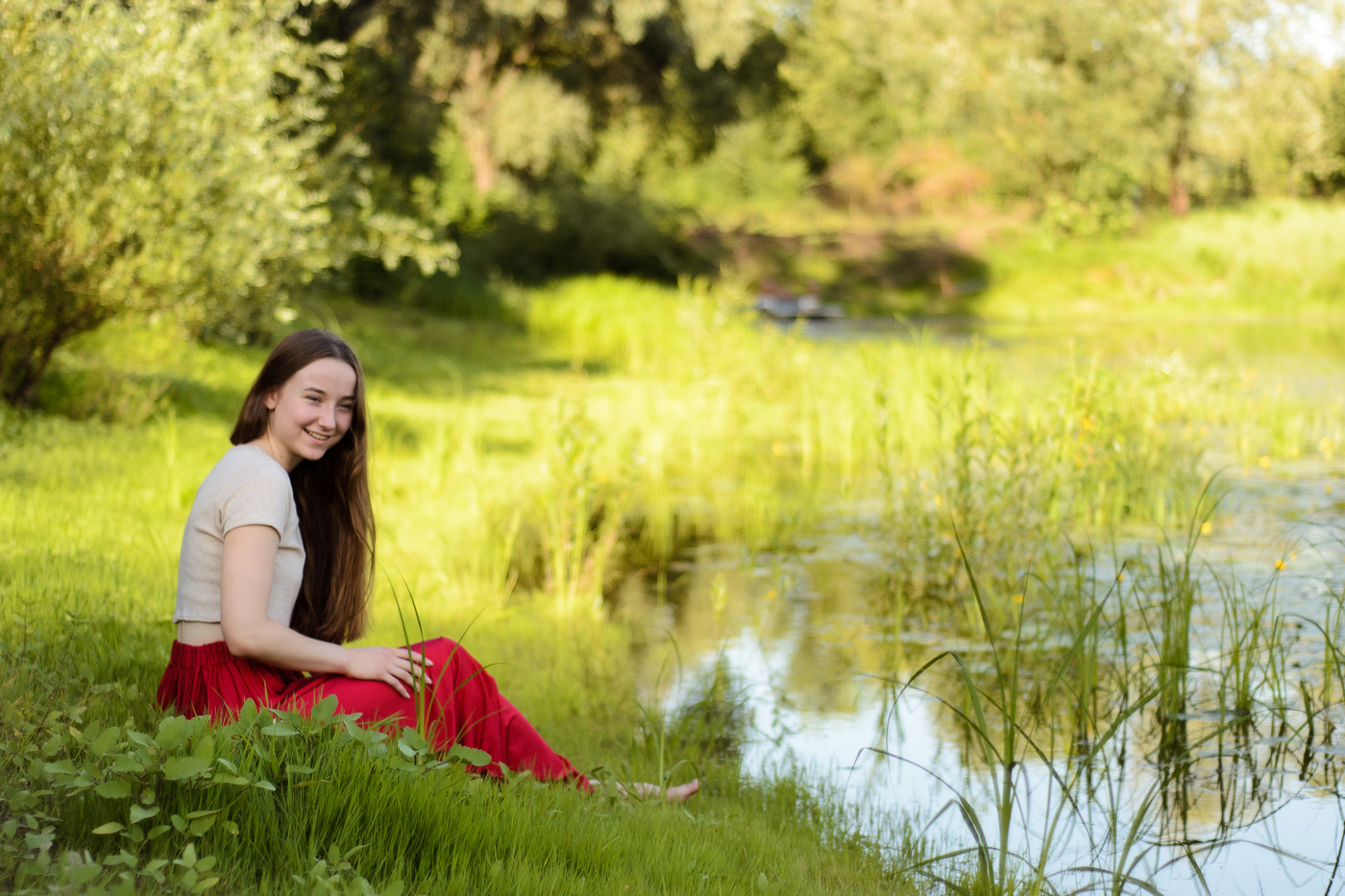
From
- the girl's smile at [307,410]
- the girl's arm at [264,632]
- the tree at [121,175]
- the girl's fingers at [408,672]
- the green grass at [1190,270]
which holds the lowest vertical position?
the girl's fingers at [408,672]

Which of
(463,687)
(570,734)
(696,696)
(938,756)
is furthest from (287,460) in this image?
(938,756)

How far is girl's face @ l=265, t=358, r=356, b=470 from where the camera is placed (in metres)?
3.34

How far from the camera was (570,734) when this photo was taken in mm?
4348

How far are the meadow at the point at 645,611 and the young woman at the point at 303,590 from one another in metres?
0.17

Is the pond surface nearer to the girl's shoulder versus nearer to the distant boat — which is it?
the girl's shoulder

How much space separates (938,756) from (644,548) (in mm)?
3277

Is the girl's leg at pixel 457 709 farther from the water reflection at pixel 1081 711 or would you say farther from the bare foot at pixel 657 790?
the water reflection at pixel 1081 711

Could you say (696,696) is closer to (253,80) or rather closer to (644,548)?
(644,548)

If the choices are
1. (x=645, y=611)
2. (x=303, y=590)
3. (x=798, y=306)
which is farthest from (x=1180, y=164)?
(x=303, y=590)

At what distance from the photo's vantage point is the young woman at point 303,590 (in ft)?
10.1

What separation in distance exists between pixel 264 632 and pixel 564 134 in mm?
16769

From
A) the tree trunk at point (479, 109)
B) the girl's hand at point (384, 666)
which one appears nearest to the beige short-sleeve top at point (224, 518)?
the girl's hand at point (384, 666)

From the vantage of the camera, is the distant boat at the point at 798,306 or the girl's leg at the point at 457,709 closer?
the girl's leg at the point at 457,709

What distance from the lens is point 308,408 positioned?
10.9ft
